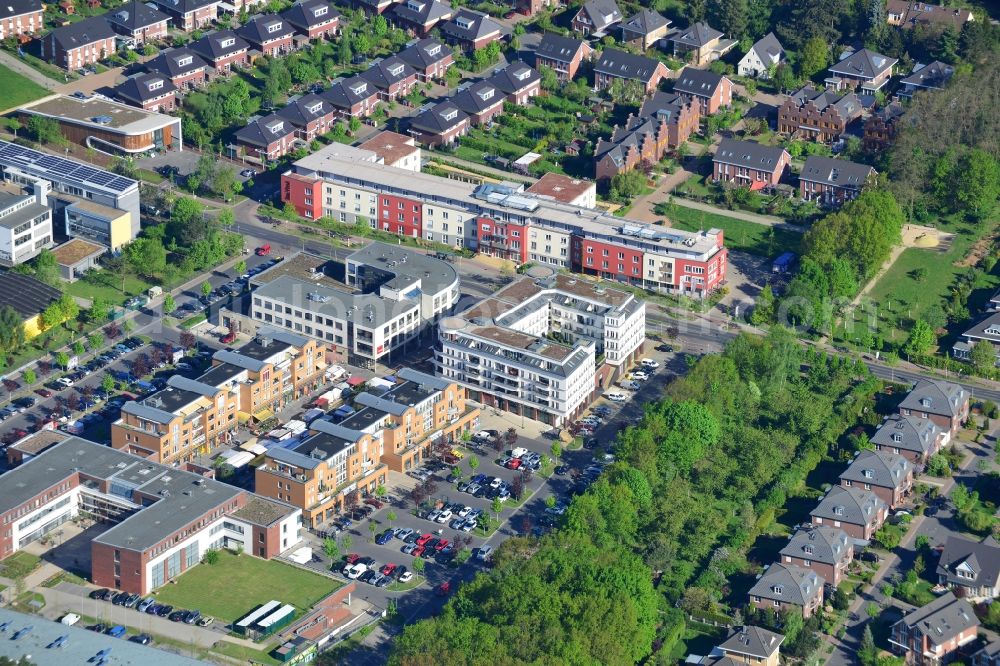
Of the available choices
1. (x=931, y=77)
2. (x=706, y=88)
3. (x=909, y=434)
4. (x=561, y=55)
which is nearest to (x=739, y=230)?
(x=706, y=88)

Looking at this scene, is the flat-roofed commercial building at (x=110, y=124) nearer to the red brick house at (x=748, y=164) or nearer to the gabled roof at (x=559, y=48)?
the gabled roof at (x=559, y=48)

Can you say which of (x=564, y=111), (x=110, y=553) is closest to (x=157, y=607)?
(x=110, y=553)

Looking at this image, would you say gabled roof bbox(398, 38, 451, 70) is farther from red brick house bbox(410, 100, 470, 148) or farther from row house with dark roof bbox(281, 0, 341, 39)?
red brick house bbox(410, 100, 470, 148)

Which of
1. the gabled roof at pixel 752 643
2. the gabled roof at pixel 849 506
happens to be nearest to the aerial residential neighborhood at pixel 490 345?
the gabled roof at pixel 752 643

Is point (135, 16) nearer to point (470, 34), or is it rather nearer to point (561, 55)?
point (470, 34)

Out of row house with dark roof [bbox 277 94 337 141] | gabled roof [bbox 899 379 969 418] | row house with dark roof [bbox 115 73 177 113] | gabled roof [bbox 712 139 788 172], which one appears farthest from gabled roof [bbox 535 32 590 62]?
gabled roof [bbox 899 379 969 418]

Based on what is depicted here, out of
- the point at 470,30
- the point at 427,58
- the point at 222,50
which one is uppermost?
the point at 470,30
